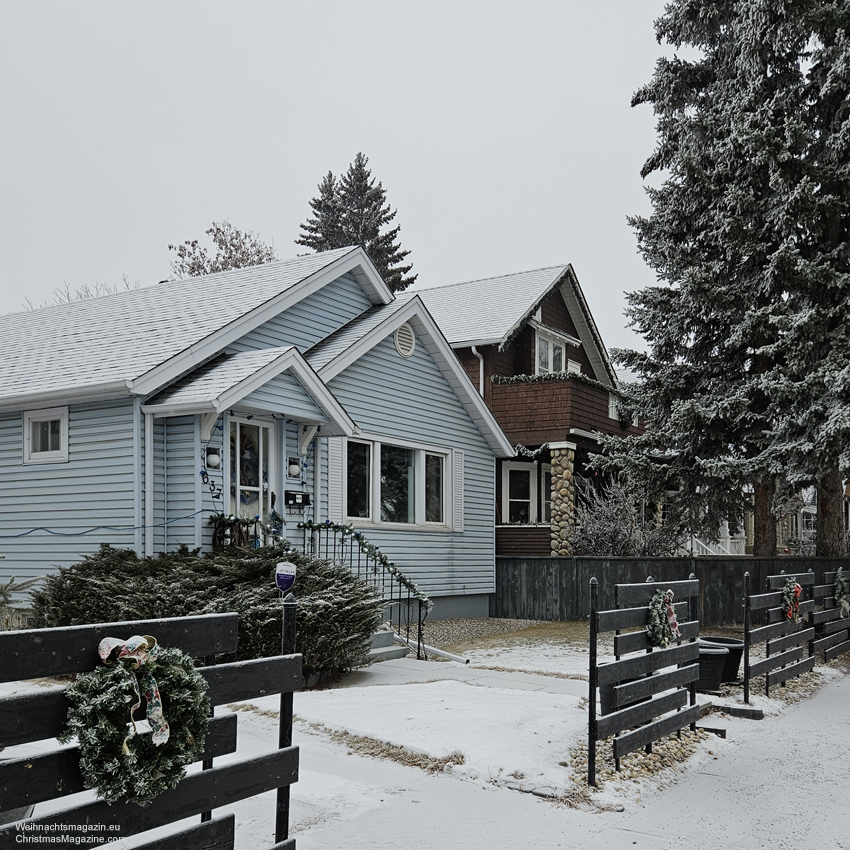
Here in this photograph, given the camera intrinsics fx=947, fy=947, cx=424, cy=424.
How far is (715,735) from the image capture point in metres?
7.89

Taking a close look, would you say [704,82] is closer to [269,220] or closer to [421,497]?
[421,497]

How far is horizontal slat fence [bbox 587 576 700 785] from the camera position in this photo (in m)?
6.29

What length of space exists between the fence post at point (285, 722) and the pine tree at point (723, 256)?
44.9 ft

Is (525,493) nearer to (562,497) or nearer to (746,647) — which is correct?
(562,497)

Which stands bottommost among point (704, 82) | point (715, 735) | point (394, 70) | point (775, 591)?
point (715, 735)

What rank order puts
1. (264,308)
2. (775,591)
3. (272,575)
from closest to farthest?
(272,575), (775,591), (264,308)

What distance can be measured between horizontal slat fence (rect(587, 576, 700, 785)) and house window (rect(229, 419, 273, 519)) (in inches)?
253

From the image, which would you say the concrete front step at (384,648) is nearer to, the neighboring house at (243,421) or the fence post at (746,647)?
the neighboring house at (243,421)

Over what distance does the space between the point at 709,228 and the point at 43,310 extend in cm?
1284

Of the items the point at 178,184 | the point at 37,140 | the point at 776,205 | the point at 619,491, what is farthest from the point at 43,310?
the point at 178,184

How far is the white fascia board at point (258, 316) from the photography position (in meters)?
11.5

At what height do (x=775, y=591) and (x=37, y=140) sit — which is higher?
(x=37, y=140)

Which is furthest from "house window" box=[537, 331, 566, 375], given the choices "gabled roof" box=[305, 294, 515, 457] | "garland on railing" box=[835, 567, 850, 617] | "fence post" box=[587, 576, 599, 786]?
"fence post" box=[587, 576, 599, 786]

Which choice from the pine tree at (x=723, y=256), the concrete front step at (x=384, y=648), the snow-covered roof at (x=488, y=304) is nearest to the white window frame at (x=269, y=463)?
the concrete front step at (x=384, y=648)
